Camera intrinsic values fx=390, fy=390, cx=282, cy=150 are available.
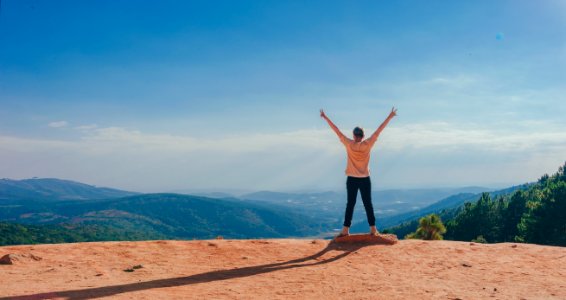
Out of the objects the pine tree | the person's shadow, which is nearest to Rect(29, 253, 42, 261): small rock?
the person's shadow

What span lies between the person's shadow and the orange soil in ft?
0.06

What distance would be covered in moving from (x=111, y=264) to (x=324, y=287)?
516 cm

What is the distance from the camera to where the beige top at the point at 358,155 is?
35.7ft

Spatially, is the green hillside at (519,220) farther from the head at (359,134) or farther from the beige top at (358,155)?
the head at (359,134)

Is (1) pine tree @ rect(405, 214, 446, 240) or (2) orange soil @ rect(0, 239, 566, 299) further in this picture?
(1) pine tree @ rect(405, 214, 446, 240)

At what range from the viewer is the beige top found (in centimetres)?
1088

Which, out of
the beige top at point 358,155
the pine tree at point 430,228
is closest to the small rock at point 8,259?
the beige top at point 358,155

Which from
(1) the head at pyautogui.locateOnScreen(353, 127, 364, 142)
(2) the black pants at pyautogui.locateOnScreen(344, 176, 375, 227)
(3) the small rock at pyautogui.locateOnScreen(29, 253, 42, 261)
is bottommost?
(3) the small rock at pyautogui.locateOnScreen(29, 253, 42, 261)

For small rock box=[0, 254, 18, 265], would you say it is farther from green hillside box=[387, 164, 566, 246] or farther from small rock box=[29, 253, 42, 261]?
green hillside box=[387, 164, 566, 246]

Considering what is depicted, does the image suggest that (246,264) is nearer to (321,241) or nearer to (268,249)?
(268,249)

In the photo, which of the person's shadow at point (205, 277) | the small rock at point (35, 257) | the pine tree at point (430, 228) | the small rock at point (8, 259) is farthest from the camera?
the pine tree at point (430, 228)

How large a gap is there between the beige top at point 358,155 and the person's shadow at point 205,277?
6.90ft

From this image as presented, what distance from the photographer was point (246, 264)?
9.45 meters

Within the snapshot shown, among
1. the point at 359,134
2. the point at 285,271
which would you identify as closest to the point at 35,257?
the point at 285,271
